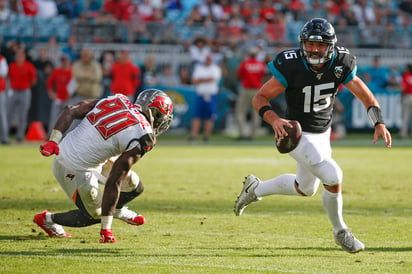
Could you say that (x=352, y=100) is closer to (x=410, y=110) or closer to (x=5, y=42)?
(x=410, y=110)

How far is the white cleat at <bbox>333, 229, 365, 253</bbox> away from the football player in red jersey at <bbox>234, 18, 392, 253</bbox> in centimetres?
6

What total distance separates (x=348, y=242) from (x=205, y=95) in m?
11.9

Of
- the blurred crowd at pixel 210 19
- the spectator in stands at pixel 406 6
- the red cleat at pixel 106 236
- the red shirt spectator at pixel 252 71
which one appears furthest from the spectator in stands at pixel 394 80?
the red cleat at pixel 106 236

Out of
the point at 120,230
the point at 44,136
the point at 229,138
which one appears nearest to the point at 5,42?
the point at 44,136

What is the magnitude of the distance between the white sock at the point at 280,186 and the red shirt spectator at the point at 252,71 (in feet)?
35.8

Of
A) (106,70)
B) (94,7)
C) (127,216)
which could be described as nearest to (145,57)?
(106,70)

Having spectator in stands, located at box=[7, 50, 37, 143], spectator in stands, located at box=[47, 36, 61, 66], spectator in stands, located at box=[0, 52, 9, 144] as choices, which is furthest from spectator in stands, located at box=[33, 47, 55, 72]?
spectator in stands, located at box=[0, 52, 9, 144]

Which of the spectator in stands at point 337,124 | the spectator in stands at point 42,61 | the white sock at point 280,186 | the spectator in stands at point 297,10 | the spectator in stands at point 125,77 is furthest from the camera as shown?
the spectator in stands at point 297,10

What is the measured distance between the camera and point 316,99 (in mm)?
6211

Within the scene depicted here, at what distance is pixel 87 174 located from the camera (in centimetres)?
617

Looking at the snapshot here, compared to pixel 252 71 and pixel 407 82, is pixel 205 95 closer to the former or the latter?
pixel 252 71

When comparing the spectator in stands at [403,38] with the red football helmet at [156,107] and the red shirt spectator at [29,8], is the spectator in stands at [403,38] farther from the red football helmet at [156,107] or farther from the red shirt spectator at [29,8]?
the red football helmet at [156,107]

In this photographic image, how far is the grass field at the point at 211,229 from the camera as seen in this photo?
533 centimetres

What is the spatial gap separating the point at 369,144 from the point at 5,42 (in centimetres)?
860
